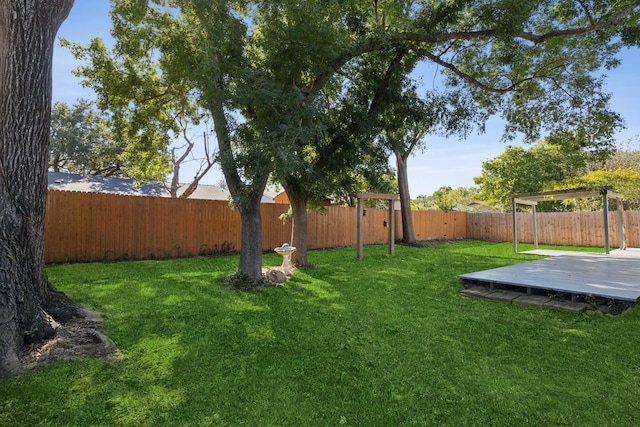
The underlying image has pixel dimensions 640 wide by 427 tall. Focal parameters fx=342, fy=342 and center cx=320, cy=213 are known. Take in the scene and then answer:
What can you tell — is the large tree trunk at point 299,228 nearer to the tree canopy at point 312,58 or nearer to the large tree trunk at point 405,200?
the tree canopy at point 312,58

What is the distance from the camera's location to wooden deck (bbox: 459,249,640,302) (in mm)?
4500

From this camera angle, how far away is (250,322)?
3781mm

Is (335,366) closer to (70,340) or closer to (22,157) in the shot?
(70,340)

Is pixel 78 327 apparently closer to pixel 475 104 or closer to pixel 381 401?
pixel 381 401

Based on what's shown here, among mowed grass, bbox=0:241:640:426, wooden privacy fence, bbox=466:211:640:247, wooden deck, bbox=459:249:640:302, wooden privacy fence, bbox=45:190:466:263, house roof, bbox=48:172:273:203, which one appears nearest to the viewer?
mowed grass, bbox=0:241:640:426

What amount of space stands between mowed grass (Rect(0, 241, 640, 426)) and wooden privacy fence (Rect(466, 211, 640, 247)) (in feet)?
36.6

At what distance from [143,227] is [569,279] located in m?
8.51

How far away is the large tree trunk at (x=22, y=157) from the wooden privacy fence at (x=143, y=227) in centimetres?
478

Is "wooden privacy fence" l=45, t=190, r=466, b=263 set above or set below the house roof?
below

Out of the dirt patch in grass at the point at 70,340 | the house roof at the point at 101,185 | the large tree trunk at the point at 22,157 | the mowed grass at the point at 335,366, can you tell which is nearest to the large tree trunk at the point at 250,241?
the mowed grass at the point at 335,366

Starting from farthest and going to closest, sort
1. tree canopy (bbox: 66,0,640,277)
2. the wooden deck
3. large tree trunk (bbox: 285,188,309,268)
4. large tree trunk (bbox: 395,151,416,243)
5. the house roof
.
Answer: the house roof < large tree trunk (bbox: 395,151,416,243) < large tree trunk (bbox: 285,188,309,268) < tree canopy (bbox: 66,0,640,277) < the wooden deck

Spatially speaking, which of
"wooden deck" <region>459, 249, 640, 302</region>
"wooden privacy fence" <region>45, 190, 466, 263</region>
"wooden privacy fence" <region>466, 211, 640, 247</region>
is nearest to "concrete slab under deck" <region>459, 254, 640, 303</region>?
"wooden deck" <region>459, 249, 640, 302</region>

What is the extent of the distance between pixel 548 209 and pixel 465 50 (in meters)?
16.8

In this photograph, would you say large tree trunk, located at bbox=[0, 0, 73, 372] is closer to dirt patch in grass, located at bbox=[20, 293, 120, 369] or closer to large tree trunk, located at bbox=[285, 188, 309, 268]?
dirt patch in grass, located at bbox=[20, 293, 120, 369]
